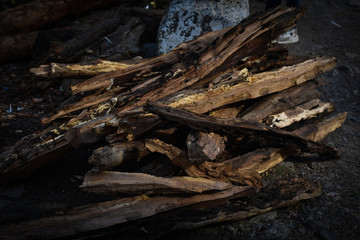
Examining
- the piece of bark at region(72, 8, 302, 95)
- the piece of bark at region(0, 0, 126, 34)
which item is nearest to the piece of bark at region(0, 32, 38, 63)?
the piece of bark at region(0, 0, 126, 34)

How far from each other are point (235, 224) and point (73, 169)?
5.70 feet

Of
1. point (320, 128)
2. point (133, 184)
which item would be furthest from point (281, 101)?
point (133, 184)

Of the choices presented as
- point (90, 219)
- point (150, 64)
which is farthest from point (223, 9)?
point (90, 219)

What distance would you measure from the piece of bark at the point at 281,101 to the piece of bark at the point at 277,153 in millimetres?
305

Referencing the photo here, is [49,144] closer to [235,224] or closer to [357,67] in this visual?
[235,224]

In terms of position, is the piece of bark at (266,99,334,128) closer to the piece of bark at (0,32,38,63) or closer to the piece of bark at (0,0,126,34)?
the piece of bark at (0,32,38,63)

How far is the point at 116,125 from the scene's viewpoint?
2.61m

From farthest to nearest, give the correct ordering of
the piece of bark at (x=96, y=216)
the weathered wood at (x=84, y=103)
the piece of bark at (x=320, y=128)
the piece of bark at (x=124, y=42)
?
the piece of bark at (x=124, y=42)
the piece of bark at (x=320, y=128)
the weathered wood at (x=84, y=103)
the piece of bark at (x=96, y=216)

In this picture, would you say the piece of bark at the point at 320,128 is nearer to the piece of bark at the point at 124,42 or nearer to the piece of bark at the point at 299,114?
Result: the piece of bark at the point at 299,114

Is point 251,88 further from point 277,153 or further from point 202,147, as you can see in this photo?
point 202,147

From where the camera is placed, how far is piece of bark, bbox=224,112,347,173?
299cm

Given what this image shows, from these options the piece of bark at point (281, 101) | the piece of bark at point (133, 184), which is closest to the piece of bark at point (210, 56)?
the piece of bark at point (281, 101)

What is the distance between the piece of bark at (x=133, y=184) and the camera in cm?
243

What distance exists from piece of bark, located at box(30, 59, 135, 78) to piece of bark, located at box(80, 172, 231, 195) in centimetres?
128
